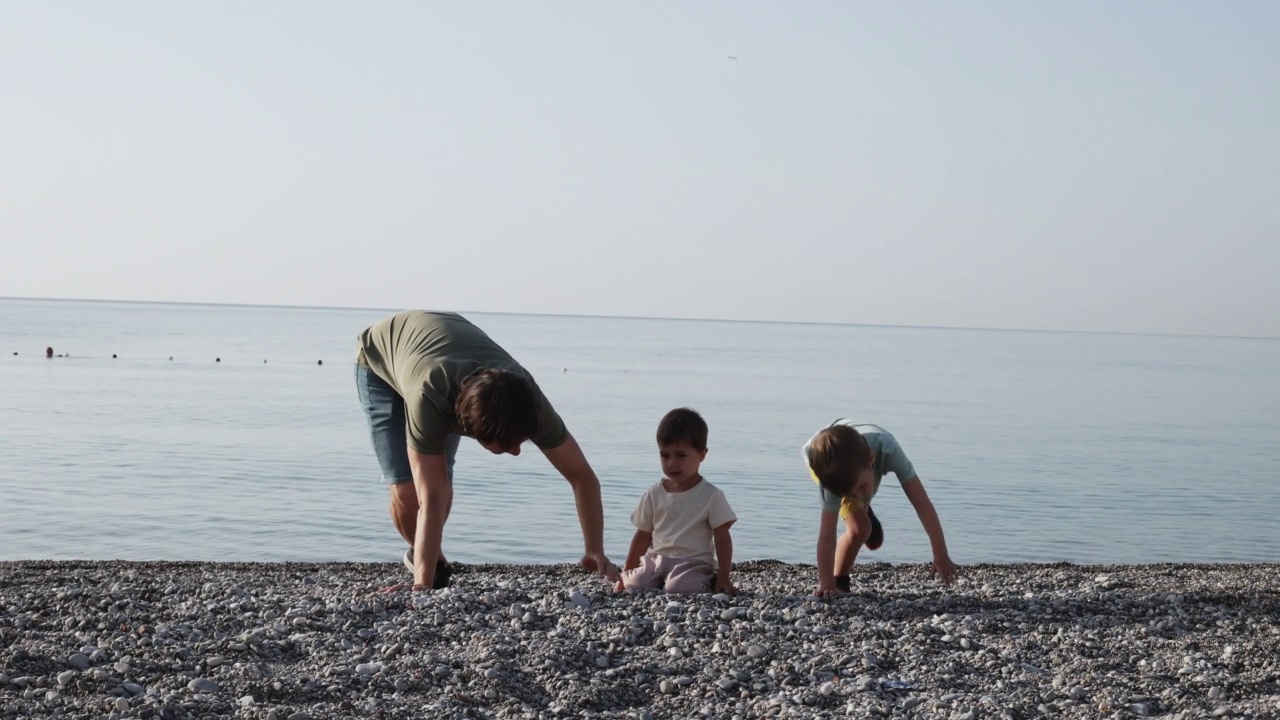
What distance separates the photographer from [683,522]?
6762mm

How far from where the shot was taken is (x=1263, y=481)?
19.0 m

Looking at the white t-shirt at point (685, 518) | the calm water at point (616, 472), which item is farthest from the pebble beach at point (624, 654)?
the calm water at point (616, 472)

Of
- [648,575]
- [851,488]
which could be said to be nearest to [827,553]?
[851,488]

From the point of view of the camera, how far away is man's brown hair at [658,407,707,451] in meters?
6.57

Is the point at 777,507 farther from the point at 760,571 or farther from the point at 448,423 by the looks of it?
the point at 448,423

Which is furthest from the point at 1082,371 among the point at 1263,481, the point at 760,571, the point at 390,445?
the point at 390,445

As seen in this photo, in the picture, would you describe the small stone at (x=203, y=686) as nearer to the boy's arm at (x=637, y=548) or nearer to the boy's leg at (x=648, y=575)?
the boy's leg at (x=648, y=575)

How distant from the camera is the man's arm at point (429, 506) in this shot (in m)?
6.17

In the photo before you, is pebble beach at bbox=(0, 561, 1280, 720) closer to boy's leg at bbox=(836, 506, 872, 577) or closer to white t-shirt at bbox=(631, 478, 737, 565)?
boy's leg at bbox=(836, 506, 872, 577)

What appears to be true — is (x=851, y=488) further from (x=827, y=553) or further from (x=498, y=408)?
(x=498, y=408)

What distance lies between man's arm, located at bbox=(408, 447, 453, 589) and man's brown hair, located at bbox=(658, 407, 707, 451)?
1176 mm

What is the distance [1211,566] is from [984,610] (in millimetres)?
5032

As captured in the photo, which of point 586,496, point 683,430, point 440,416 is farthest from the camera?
point 683,430

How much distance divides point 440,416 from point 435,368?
0.24m
